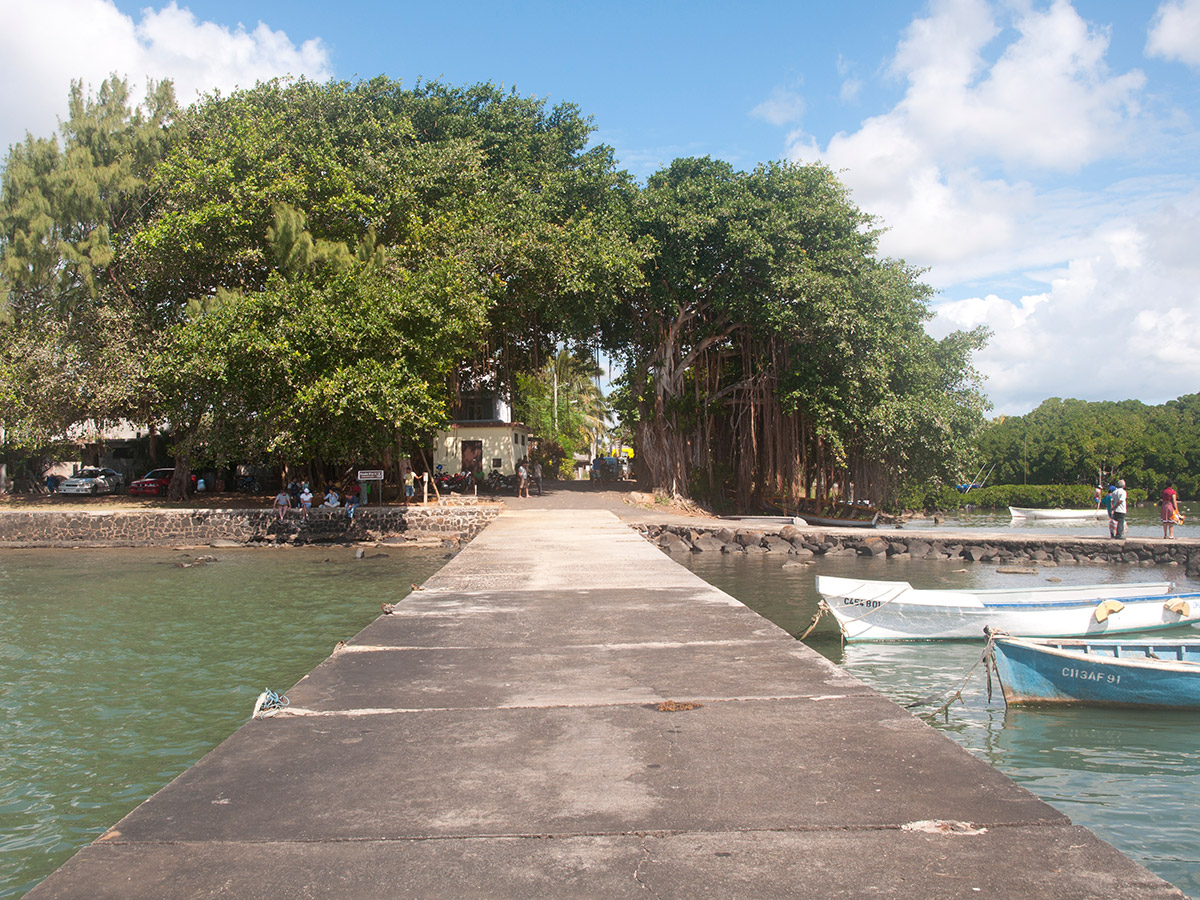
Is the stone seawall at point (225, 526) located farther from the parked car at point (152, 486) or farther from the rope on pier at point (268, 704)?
the rope on pier at point (268, 704)

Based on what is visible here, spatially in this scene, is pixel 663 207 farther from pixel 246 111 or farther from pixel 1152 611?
pixel 1152 611

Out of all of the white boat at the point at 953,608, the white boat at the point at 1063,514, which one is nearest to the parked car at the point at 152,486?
the white boat at the point at 953,608

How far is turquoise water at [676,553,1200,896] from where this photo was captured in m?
5.93

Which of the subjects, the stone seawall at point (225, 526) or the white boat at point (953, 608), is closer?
the white boat at point (953, 608)

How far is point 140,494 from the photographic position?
33.8m

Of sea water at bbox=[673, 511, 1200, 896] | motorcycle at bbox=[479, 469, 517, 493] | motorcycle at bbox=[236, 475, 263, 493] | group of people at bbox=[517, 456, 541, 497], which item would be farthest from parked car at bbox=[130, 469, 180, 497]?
sea water at bbox=[673, 511, 1200, 896]

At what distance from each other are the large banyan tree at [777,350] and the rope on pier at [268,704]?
900 inches

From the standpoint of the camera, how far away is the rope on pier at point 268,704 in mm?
5000

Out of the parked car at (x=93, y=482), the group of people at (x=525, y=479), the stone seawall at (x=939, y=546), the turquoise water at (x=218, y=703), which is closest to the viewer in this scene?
the turquoise water at (x=218, y=703)

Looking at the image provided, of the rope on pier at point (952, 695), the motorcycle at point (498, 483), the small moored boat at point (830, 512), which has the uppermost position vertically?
the motorcycle at point (498, 483)

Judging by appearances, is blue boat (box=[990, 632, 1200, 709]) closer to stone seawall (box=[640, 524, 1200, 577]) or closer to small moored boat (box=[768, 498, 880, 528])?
stone seawall (box=[640, 524, 1200, 577])

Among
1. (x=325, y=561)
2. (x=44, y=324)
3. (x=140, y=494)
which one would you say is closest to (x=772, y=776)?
(x=325, y=561)

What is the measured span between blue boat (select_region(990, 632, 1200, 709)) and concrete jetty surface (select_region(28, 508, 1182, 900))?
365 centimetres

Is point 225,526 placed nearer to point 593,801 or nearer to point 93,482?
point 93,482
